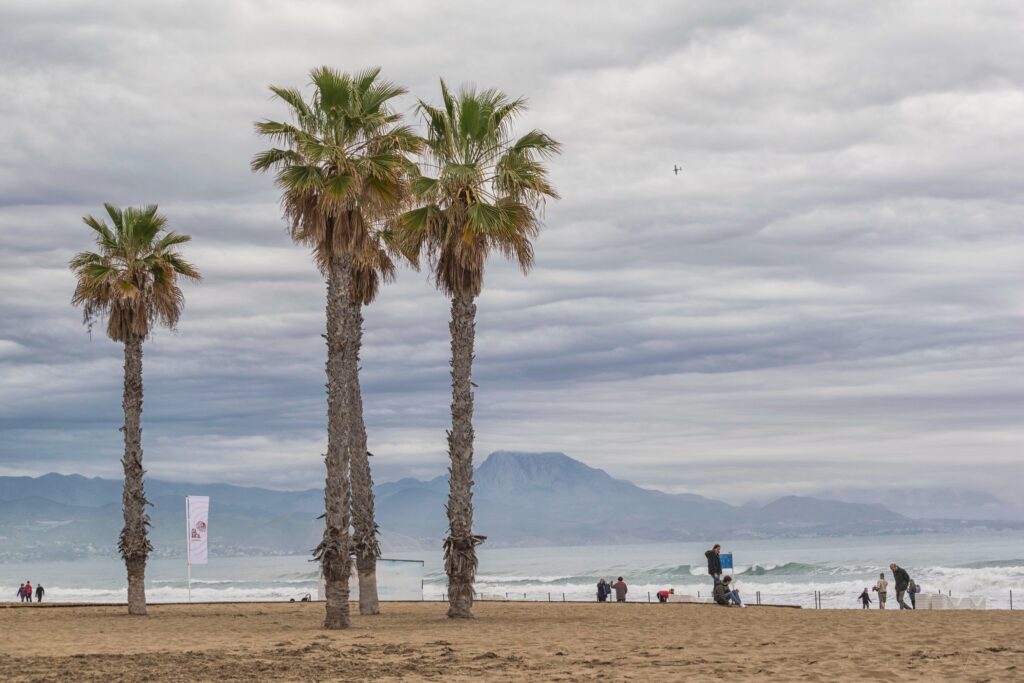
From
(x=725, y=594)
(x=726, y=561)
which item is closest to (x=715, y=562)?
(x=726, y=561)

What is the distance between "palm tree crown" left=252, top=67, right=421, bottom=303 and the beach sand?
955cm

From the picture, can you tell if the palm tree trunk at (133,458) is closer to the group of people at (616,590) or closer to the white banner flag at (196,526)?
the white banner flag at (196,526)

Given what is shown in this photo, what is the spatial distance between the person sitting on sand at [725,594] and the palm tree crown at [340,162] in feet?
55.3

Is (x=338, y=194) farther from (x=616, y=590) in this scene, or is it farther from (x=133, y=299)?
(x=616, y=590)

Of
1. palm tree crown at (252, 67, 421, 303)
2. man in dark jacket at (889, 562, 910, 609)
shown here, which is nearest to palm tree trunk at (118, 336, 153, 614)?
palm tree crown at (252, 67, 421, 303)

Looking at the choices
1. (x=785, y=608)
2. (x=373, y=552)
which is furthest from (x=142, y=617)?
(x=785, y=608)

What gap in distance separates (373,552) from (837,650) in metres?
17.2

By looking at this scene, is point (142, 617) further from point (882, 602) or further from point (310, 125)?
point (882, 602)

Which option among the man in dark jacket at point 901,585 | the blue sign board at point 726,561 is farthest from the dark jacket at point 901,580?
the blue sign board at point 726,561

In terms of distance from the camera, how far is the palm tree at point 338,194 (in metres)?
28.6

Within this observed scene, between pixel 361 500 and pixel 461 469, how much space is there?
5379 millimetres

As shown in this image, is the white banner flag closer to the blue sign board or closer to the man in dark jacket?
the blue sign board

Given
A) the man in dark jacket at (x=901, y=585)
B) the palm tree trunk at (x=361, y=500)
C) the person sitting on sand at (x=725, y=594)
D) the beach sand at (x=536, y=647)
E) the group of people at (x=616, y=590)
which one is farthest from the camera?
the group of people at (x=616, y=590)

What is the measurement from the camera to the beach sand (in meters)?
18.2
